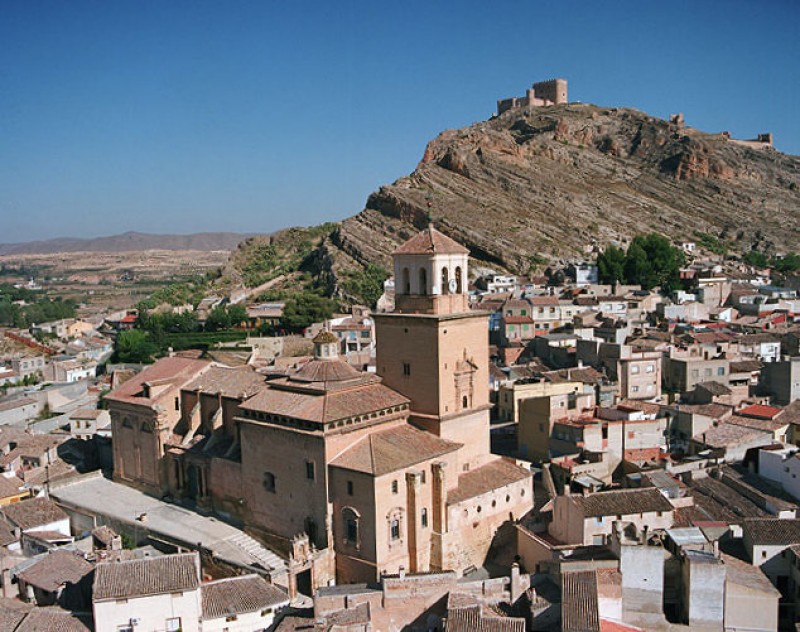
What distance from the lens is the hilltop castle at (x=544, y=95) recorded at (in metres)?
123

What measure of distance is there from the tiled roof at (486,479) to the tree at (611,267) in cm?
4263

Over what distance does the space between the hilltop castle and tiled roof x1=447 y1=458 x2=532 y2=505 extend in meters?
105

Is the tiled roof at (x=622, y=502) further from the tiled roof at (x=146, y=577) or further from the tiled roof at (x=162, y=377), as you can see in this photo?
the tiled roof at (x=162, y=377)

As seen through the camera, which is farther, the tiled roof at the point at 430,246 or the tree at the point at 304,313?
the tree at the point at 304,313

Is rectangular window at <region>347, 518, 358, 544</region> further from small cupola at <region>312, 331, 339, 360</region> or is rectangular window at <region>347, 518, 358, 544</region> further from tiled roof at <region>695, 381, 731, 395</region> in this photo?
tiled roof at <region>695, 381, 731, 395</region>

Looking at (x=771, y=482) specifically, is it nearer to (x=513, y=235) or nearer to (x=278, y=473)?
(x=278, y=473)

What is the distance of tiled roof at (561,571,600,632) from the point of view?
18141 mm

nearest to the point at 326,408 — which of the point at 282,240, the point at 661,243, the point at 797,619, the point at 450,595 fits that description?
the point at 450,595

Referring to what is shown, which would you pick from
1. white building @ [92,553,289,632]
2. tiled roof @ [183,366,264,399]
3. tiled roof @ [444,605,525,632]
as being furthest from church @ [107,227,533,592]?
tiled roof @ [444,605,525,632]

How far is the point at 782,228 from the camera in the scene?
94500 mm

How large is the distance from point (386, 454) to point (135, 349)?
135 feet

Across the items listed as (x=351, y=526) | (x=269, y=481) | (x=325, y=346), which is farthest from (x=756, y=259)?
(x=351, y=526)

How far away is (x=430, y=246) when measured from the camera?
25.1 metres

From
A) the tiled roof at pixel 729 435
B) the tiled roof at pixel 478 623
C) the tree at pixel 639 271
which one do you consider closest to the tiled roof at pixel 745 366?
the tiled roof at pixel 729 435
